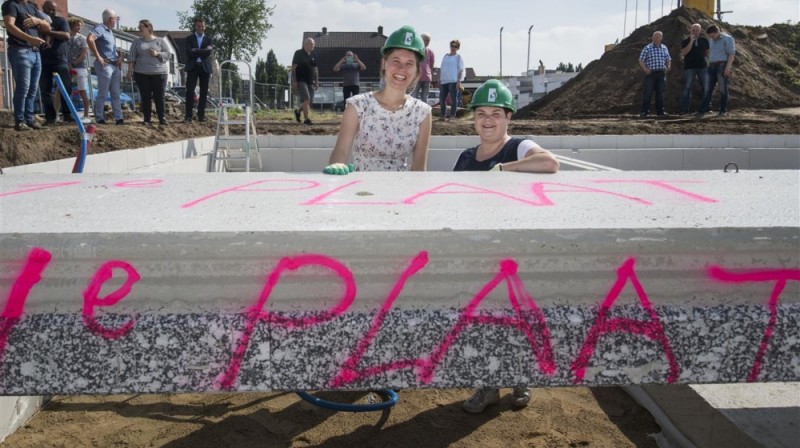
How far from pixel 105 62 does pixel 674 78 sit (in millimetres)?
16791

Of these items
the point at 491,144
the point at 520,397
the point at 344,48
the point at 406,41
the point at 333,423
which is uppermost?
the point at 344,48

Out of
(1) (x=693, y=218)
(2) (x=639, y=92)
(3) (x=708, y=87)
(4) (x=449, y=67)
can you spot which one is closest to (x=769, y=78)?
(2) (x=639, y=92)

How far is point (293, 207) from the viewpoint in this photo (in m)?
1.64

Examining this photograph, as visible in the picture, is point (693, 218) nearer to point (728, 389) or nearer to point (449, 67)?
point (728, 389)

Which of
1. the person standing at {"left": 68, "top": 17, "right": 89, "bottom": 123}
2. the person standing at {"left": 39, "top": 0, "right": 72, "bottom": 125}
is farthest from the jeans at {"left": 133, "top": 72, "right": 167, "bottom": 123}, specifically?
the person standing at {"left": 39, "top": 0, "right": 72, "bottom": 125}

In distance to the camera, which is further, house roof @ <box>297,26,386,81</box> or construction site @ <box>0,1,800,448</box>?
house roof @ <box>297,26,386,81</box>

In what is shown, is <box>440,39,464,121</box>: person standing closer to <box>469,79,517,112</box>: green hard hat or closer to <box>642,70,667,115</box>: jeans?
<box>642,70,667,115</box>: jeans

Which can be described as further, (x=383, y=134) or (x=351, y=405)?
(x=351, y=405)

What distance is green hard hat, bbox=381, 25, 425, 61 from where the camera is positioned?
3402mm

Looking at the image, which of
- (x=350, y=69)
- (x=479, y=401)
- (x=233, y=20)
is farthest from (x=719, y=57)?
(x=233, y=20)

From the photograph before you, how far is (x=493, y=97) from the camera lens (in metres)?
3.69

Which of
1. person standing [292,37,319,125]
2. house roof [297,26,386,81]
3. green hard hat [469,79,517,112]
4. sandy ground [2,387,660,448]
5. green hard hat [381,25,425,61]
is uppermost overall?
house roof [297,26,386,81]

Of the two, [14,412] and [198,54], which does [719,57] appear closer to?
[198,54]

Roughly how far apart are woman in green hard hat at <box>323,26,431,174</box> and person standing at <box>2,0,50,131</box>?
624cm
